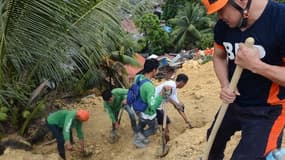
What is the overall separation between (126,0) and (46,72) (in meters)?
1.37

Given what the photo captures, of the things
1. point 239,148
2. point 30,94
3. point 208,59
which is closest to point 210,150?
point 239,148

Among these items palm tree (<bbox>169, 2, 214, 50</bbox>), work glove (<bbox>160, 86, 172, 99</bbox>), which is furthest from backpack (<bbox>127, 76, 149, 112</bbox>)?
palm tree (<bbox>169, 2, 214, 50</bbox>)

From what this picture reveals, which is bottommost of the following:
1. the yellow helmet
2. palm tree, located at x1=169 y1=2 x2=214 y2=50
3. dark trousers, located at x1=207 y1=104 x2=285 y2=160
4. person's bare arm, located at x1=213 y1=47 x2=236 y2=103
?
palm tree, located at x1=169 y1=2 x2=214 y2=50

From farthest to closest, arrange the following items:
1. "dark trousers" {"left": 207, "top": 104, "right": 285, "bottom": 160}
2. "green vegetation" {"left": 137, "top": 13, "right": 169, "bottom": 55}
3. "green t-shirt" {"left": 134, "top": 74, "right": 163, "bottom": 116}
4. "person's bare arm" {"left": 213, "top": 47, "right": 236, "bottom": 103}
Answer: "green vegetation" {"left": 137, "top": 13, "right": 169, "bottom": 55} → "green t-shirt" {"left": 134, "top": 74, "right": 163, "bottom": 116} → "person's bare arm" {"left": 213, "top": 47, "right": 236, "bottom": 103} → "dark trousers" {"left": 207, "top": 104, "right": 285, "bottom": 160}

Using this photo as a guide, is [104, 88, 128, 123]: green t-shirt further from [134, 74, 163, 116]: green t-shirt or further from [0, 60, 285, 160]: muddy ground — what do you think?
[134, 74, 163, 116]: green t-shirt

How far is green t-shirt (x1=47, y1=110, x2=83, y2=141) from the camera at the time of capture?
6.05 m

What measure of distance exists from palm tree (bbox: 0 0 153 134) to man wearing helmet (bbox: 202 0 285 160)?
251 centimetres

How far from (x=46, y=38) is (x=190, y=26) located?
13.7 meters

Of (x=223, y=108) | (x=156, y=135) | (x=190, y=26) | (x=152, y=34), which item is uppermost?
(x=223, y=108)

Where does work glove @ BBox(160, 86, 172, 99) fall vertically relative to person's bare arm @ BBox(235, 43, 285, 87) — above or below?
below

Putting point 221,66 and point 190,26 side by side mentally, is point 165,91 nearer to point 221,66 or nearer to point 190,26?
point 221,66

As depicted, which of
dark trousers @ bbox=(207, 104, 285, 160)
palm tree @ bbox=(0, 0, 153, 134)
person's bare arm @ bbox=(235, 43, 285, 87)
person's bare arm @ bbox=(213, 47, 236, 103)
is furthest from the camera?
palm tree @ bbox=(0, 0, 153, 134)

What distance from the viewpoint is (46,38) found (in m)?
5.79

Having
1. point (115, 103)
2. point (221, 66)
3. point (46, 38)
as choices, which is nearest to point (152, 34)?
point (115, 103)
